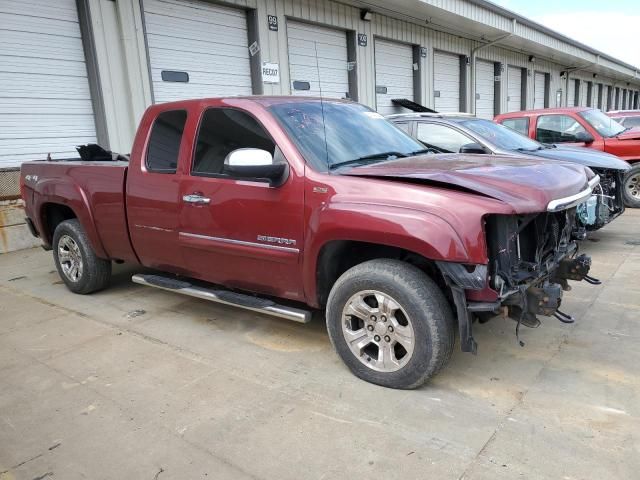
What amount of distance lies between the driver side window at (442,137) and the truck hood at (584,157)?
872 mm

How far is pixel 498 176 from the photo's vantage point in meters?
3.03

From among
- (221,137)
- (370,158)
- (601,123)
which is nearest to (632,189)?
(601,123)

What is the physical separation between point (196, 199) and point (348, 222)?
1.44 metres

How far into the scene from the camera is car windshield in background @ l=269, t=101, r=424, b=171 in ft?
11.4

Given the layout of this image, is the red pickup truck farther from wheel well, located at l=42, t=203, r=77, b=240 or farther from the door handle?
wheel well, located at l=42, t=203, r=77, b=240

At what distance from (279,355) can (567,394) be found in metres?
1.91

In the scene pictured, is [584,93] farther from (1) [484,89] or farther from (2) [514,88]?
(1) [484,89]

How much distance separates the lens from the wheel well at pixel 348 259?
312 cm

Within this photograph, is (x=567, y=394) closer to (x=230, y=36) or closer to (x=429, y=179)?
(x=429, y=179)

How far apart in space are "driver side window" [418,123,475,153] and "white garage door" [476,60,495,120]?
1363 cm

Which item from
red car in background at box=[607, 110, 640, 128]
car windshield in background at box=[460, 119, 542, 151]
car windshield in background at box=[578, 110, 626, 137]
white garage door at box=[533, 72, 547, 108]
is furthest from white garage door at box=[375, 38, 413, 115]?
white garage door at box=[533, 72, 547, 108]

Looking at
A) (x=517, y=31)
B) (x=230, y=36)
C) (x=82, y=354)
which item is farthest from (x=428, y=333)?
(x=517, y=31)

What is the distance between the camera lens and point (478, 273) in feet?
8.88

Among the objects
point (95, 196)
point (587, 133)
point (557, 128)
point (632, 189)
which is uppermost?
point (557, 128)
